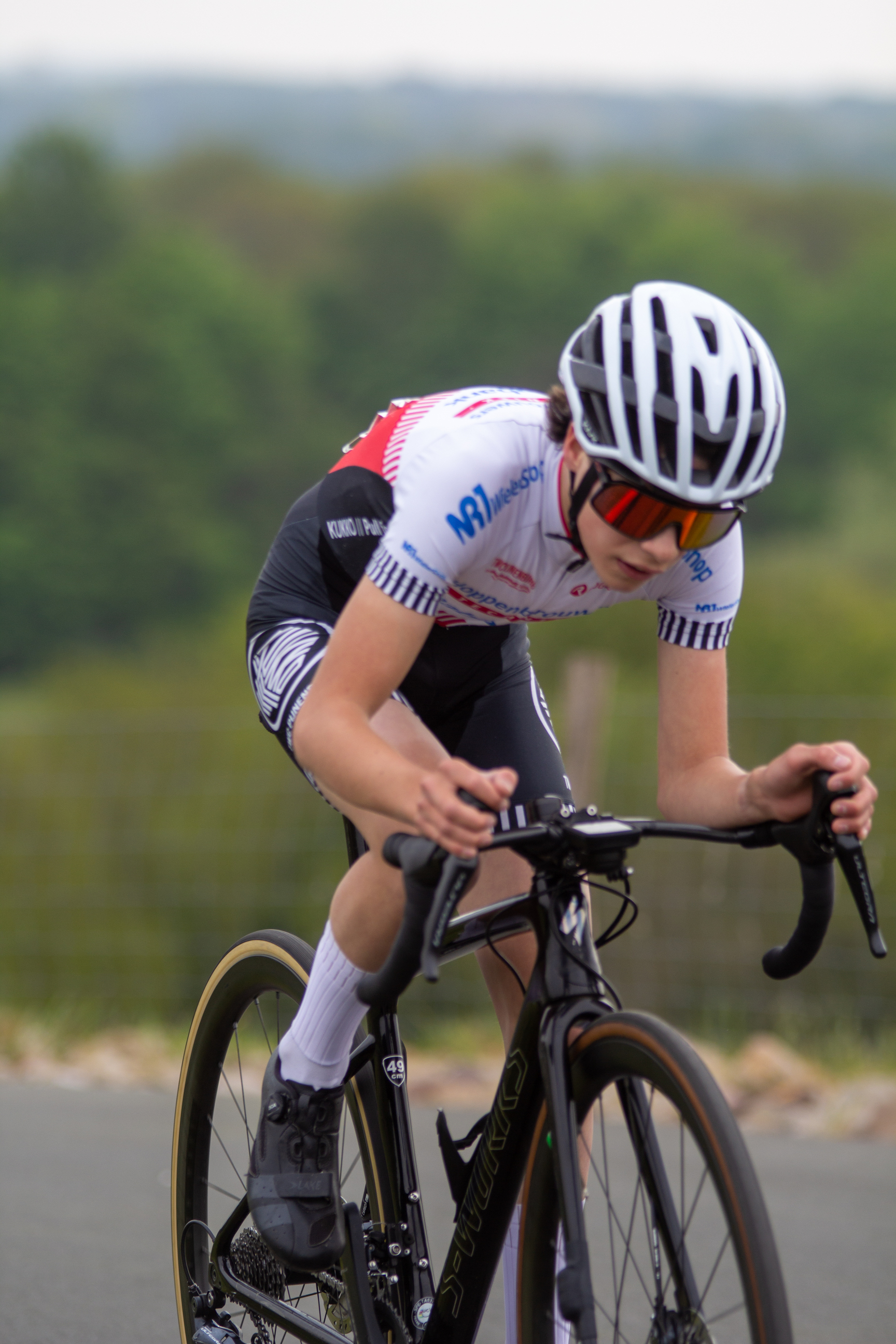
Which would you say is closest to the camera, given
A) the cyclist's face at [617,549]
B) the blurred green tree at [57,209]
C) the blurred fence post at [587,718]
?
the cyclist's face at [617,549]

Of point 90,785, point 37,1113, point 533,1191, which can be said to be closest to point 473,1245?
point 533,1191

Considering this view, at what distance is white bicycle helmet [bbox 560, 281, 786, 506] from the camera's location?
6.55ft

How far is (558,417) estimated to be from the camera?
2.25 metres

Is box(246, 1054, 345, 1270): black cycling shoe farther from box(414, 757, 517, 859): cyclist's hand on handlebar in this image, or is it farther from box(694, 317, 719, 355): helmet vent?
box(694, 317, 719, 355): helmet vent

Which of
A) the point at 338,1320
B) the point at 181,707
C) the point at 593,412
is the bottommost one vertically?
the point at 338,1320

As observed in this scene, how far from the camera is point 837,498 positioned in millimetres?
66750

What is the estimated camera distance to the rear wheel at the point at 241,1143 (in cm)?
250

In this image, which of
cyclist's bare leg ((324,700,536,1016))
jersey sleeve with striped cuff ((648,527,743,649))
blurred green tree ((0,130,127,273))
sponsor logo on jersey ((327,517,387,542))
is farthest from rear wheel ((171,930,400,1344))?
blurred green tree ((0,130,127,273))

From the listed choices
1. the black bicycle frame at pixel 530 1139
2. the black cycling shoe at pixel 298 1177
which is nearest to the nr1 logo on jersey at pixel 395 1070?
the black cycling shoe at pixel 298 1177

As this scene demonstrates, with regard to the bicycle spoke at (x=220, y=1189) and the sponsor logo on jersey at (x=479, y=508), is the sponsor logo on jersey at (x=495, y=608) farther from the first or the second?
the bicycle spoke at (x=220, y=1189)

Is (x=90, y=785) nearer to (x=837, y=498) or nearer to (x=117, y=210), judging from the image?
(x=837, y=498)

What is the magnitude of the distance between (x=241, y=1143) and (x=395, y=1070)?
0.67 metres

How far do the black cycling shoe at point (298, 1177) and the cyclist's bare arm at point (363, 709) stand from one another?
0.56 m

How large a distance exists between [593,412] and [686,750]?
0.62 metres
